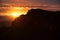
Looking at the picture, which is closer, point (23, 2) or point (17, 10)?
point (17, 10)

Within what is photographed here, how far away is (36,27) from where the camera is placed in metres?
1.19

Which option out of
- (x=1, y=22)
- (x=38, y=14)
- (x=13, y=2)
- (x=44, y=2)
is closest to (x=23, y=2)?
(x=13, y=2)

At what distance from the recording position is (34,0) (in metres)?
2.11

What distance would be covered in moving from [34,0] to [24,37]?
103cm

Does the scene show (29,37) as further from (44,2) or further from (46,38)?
(44,2)

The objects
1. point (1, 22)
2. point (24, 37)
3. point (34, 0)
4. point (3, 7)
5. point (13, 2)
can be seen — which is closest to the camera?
point (24, 37)

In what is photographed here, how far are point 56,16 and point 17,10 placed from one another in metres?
0.61

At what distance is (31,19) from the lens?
3.96 ft

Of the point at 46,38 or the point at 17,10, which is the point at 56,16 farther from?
the point at 17,10

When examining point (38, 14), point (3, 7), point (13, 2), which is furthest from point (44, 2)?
point (38, 14)

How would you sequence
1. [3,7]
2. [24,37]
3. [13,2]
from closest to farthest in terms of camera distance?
[24,37]
[3,7]
[13,2]

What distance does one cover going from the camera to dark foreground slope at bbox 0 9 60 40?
1156 millimetres

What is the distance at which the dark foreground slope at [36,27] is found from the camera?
1.16m

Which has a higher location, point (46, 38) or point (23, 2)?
point (23, 2)
